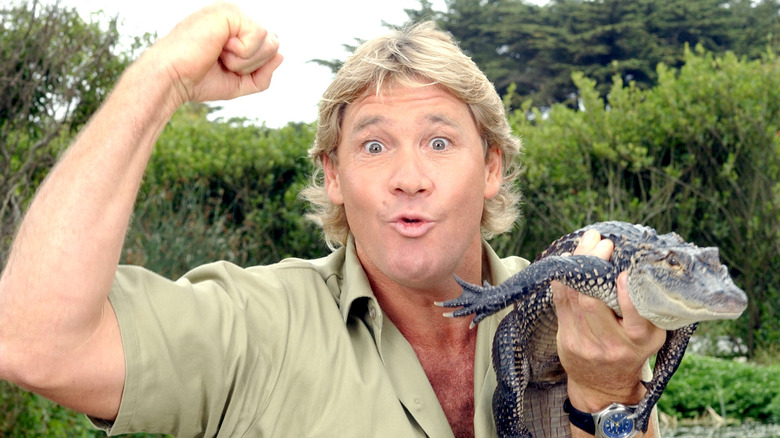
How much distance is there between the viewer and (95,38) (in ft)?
22.8

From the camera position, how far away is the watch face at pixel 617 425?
2426mm

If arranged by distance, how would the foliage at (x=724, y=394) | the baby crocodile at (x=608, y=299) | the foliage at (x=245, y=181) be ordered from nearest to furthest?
the baby crocodile at (x=608, y=299), the foliage at (x=724, y=394), the foliage at (x=245, y=181)

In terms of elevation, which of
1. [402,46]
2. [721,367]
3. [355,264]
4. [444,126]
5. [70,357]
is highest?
[402,46]

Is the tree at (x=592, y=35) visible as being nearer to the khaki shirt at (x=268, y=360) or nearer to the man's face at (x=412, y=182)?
the man's face at (x=412, y=182)

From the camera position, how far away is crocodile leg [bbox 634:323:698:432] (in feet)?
8.09

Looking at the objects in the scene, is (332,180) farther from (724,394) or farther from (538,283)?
(724,394)

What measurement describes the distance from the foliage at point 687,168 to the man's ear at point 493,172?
6.68m

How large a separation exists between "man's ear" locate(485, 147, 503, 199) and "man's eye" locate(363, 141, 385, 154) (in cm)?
51

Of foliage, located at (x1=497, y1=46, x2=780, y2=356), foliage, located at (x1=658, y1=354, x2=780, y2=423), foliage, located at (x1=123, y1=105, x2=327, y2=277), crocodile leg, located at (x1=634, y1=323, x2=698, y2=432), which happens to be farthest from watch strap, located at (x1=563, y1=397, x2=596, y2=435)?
foliage, located at (x1=497, y1=46, x2=780, y2=356)

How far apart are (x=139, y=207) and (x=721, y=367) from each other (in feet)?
18.4

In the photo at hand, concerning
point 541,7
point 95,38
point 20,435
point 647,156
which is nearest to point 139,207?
point 95,38

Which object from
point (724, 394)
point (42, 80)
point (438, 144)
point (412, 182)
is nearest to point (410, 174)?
point (412, 182)

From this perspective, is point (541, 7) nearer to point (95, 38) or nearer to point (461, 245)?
point (95, 38)

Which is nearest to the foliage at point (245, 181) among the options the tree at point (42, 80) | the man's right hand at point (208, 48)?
the tree at point (42, 80)
